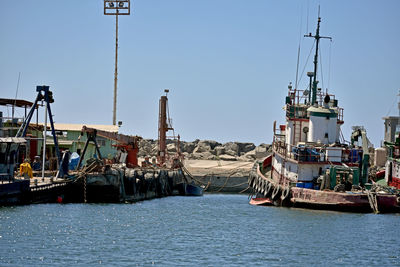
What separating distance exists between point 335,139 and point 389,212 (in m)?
7.03

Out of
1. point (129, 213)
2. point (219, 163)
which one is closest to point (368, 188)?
point (129, 213)

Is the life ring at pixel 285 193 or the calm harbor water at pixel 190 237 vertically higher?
the life ring at pixel 285 193

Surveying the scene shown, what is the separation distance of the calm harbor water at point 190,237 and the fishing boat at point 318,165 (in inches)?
26.6

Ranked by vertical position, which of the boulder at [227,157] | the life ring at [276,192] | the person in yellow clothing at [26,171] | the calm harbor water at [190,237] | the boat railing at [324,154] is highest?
the boat railing at [324,154]

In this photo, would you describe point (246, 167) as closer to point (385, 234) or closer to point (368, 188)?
point (368, 188)

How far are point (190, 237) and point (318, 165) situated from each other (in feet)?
37.6

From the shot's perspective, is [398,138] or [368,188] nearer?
[368,188]

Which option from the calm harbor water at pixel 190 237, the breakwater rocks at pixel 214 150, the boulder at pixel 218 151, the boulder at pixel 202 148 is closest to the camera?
the calm harbor water at pixel 190 237

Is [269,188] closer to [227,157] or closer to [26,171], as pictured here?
[26,171]

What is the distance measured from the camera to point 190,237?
2858 centimetres

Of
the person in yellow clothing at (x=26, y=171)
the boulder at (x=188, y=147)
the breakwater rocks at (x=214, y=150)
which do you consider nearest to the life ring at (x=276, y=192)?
the person in yellow clothing at (x=26, y=171)

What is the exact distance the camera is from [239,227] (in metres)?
32.0

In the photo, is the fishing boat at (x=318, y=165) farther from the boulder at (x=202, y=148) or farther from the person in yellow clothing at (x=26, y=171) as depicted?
the boulder at (x=202, y=148)

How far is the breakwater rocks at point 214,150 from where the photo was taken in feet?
264
